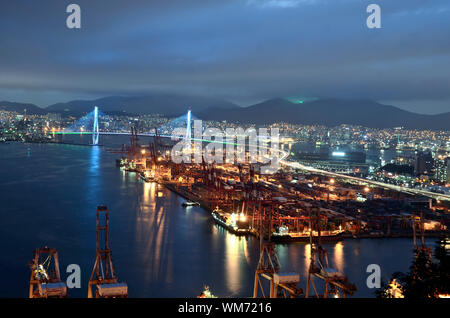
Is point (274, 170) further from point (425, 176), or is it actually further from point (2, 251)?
point (2, 251)

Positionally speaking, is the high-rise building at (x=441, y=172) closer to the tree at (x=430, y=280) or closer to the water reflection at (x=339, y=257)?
the water reflection at (x=339, y=257)

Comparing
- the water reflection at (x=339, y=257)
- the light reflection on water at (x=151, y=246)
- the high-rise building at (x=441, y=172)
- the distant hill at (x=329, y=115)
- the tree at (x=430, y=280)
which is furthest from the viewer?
the distant hill at (x=329, y=115)

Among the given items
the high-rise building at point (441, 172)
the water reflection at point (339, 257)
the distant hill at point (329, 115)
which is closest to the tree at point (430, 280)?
the water reflection at point (339, 257)

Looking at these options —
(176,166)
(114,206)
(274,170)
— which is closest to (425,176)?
(274,170)

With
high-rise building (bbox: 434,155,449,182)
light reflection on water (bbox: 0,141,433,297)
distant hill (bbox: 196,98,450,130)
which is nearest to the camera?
light reflection on water (bbox: 0,141,433,297)

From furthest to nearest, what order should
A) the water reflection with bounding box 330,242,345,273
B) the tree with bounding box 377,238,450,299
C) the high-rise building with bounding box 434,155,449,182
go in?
the high-rise building with bounding box 434,155,449,182 → the water reflection with bounding box 330,242,345,273 → the tree with bounding box 377,238,450,299

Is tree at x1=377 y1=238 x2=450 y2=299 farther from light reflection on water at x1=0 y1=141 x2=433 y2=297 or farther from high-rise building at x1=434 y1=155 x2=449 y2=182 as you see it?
high-rise building at x1=434 y1=155 x2=449 y2=182

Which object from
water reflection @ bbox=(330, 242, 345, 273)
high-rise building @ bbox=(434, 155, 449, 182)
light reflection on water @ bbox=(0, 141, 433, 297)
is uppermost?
high-rise building @ bbox=(434, 155, 449, 182)

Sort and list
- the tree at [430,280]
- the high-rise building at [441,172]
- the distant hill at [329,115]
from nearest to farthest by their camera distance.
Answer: the tree at [430,280], the high-rise building at [441,172], the distant hill at [329,115]

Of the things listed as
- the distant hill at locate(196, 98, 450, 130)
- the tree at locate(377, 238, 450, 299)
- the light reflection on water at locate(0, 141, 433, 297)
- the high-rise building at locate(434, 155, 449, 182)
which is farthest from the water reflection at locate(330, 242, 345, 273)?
the distant hill at locate(196, 98, 450, 130)

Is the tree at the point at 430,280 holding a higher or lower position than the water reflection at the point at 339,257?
higher

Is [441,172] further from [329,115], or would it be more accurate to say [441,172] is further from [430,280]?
[329,115]
